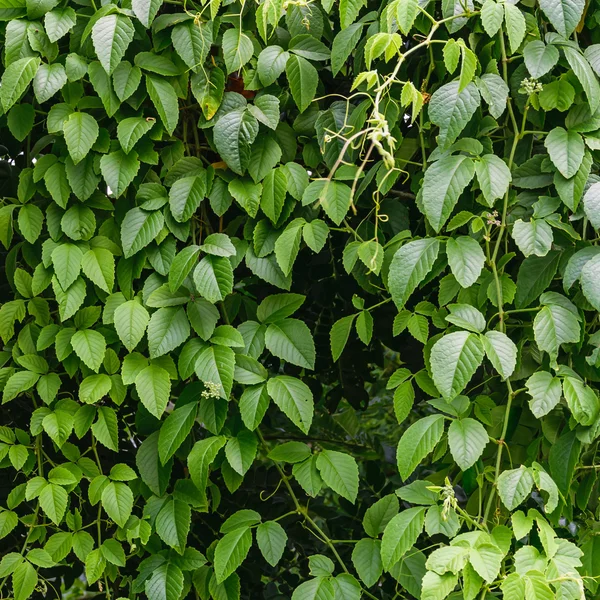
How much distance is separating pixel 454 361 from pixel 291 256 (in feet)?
1.19

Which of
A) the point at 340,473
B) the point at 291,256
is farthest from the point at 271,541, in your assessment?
the point at 291,256

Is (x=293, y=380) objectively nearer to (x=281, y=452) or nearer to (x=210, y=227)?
(x=281, y=452)

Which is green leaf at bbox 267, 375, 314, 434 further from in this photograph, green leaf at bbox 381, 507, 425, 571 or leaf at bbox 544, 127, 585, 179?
leaf at bbox 544, 127, 585, 179

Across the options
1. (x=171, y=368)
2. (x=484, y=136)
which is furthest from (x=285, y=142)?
(x=171, y=368)

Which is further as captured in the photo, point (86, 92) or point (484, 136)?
point (86, 92)

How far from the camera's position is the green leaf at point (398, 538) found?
1.31 m

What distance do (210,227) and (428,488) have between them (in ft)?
2.16

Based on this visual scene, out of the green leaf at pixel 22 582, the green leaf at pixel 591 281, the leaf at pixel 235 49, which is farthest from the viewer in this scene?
the green leaf at pixel 22 582

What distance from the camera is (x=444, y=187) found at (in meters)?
1.30

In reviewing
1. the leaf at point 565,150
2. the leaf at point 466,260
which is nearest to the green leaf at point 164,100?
the leaf at point 466,260

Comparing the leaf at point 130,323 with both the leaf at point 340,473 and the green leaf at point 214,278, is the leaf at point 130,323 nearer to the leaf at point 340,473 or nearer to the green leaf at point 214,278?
the green leaf at point 214,278

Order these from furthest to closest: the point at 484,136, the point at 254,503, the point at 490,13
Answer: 1. the point at 254,503
2. the point at 484,136
3. the point at 490,13

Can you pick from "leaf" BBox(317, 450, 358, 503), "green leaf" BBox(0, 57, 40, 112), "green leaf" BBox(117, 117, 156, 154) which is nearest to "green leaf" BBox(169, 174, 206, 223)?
"green leaf" BBox(117, 117, 156, 154)

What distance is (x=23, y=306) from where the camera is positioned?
153 centimetres
